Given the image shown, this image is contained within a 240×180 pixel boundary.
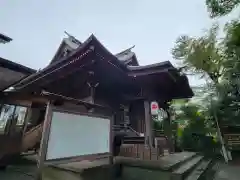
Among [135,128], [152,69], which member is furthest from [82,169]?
[135,128]

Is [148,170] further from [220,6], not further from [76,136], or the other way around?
[220,6]

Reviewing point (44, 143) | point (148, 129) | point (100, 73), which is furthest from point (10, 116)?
point (148, 129)

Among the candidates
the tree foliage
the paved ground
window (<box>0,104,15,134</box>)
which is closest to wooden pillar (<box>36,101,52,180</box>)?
window (<box>0,104,15,134</box>)

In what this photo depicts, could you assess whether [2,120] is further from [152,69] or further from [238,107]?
[238,107]

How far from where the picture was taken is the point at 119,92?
7090 mm

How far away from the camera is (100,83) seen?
6.05 meters

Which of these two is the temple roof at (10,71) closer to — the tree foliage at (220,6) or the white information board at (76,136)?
the white information board at (76,136)

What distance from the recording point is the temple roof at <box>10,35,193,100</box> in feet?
13.6

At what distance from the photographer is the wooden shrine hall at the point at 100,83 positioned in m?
4.21

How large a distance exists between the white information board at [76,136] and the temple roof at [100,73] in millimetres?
1682

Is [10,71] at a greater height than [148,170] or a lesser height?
greater

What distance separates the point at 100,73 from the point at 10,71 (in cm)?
685

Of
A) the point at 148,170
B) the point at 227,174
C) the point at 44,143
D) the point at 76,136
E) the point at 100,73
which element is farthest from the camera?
the point at 227,174

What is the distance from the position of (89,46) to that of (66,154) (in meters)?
2.78
